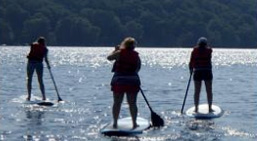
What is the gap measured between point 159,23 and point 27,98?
413 ft

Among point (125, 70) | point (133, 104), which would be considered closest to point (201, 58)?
point (133, 104)

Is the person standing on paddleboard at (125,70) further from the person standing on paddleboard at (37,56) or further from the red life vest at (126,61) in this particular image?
the person standing on paddleboard at (37,56)

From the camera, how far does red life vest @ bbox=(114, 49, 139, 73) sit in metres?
17.1

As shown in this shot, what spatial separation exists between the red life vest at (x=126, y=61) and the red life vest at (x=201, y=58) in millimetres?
3412

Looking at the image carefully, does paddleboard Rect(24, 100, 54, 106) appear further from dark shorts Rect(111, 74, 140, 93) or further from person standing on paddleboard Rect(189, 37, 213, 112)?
dark shorts Rect(111, 74, 140, 93)

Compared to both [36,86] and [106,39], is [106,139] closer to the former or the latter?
[36,86]

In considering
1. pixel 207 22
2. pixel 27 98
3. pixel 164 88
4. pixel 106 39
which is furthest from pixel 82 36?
pixel 27 98

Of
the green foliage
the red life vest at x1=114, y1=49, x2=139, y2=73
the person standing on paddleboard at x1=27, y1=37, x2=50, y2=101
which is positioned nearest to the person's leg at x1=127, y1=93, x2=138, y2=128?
the red life vest at x1=114, y1=49, x2=139, y2=73

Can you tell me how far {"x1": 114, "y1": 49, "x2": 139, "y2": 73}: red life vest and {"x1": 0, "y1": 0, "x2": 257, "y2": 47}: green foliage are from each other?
4596 inches

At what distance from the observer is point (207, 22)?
504 feet

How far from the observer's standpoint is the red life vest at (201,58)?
66.4 feet

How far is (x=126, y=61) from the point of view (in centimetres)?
1708

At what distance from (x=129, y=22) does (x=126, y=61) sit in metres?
132

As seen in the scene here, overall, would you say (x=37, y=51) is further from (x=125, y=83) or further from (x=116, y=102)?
(x=125, y=83)
